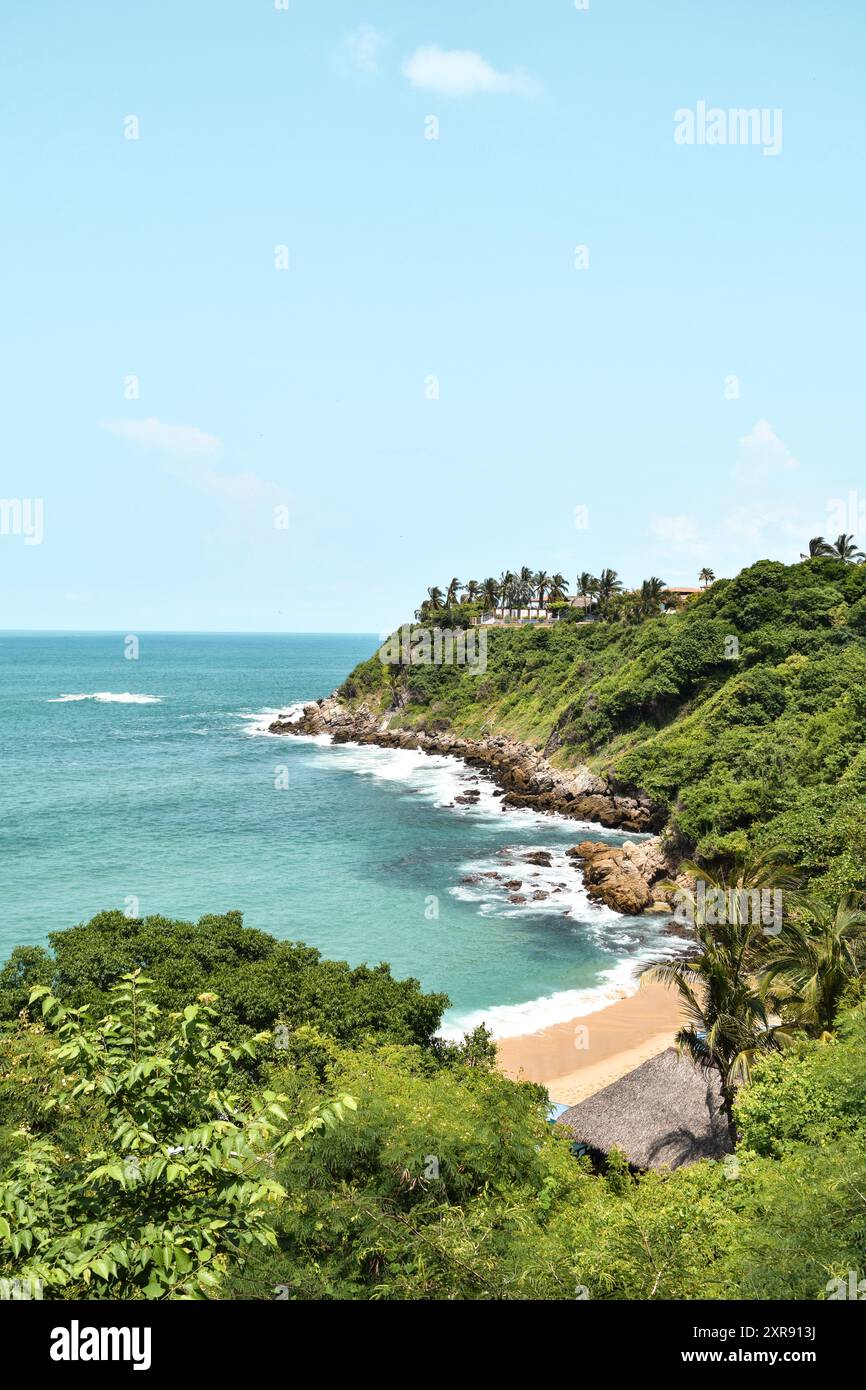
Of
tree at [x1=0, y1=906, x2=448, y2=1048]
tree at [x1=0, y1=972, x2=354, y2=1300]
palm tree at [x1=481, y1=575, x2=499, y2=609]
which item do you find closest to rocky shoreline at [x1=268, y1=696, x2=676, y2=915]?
tree at [x1=0, y1=906, x2=448, y2=1048]

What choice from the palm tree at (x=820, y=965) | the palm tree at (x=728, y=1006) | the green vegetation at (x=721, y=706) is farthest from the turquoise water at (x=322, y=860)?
the palm tree at (x=820, y=965)

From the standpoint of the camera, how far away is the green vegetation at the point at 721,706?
3809 cm

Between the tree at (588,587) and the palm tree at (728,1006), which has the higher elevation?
the tree at (588,587)

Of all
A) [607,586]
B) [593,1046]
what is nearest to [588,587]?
[607,586]

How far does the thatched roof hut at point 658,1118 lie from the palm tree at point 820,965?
3379 mm

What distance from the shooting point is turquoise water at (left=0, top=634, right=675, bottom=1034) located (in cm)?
3441

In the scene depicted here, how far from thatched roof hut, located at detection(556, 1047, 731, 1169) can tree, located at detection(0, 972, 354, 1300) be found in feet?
50.2

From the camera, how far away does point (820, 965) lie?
59.6ft

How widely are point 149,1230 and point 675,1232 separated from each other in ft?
24.9

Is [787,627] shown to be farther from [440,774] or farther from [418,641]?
[418,641]

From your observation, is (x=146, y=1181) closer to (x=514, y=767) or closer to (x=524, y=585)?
(x=514, y=767)

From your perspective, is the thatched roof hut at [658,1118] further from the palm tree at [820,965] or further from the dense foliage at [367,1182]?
the palm tree at [820,965]
